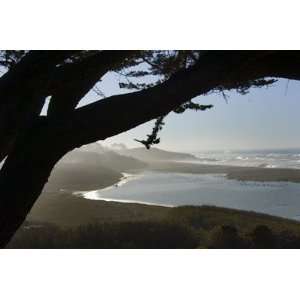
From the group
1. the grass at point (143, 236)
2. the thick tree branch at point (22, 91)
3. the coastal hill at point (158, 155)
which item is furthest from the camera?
the coastal hill at point (158, 155)

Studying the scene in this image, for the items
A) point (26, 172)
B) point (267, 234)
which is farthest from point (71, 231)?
point (26, 172)

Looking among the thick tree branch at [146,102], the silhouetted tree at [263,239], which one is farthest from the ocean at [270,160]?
the thick tree branch at [146,102]

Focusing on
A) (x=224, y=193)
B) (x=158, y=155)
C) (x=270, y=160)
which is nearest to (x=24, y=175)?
(x=224, y=193)

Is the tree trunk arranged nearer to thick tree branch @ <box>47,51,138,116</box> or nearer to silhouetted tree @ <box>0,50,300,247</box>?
silhouetted tree @ <box>0,50,300,247</box>

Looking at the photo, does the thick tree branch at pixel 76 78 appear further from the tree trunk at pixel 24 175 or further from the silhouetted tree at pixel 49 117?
the tree trunk at pixel 24 175

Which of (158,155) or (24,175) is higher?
(158,155)

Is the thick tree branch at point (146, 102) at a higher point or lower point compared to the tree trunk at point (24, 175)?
higher

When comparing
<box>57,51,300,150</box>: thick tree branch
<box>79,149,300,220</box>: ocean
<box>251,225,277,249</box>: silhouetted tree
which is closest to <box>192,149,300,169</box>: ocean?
<box>79,149,300,220</box>: ocean

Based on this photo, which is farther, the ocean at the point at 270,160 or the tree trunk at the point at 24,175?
the ocean at the point at 270,160

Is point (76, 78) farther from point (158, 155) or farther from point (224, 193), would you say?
point (158, 155)

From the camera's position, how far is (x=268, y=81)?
4633 millimetres

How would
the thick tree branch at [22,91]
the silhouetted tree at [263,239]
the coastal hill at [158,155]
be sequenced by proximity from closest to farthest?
1. the thick tree branch at [22,91]
2. the silhouetted tree at [263,239]
3. the coastal hill at [158,155]
